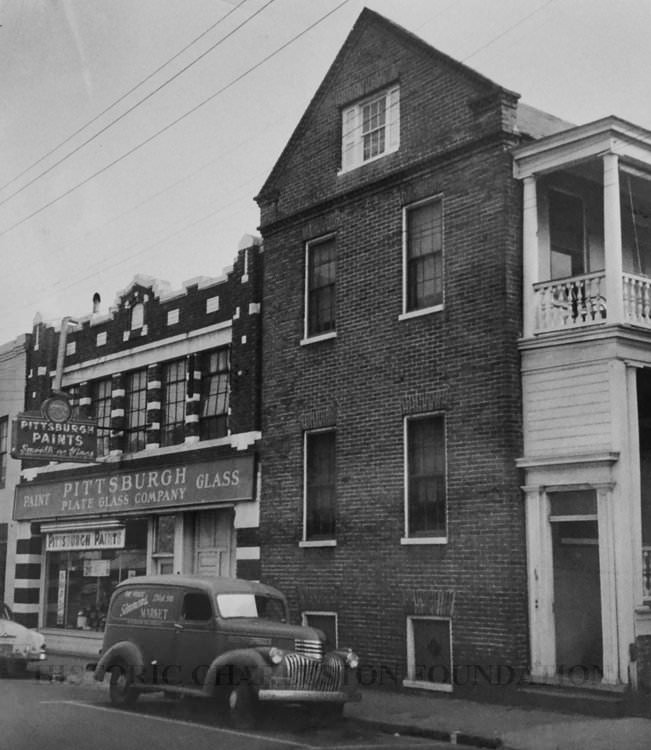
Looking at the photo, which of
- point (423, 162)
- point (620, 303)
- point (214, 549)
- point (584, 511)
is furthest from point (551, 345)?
point (214, 549)

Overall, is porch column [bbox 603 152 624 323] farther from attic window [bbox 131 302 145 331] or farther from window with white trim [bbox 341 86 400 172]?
attic window [bbox 131 302 145 331]

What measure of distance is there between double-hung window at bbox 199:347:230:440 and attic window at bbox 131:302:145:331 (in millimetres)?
2879

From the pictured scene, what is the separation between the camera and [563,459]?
1590cm

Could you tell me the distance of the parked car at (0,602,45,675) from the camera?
67.8 ft

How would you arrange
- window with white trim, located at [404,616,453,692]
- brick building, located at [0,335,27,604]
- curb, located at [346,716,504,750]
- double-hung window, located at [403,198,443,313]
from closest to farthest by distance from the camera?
curb, located at [346,716,504,750] → window with white trim, located at [404,616,453,692] → double-hung window, located at [403,198,443,313] → brick building, located at [0,335,27,604]

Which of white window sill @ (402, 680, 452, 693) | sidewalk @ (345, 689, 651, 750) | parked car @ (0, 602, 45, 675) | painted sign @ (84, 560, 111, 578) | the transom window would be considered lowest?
sidewalk @ (345, 689, 651, 750)

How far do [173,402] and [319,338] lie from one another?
6.08 meters

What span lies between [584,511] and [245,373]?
29.1 feet

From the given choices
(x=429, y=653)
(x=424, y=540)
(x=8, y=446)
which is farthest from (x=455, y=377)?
(x=8, y=446)

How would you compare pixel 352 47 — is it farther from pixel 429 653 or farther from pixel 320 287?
pixel 429 653

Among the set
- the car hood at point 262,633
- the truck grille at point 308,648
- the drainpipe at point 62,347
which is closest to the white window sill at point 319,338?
the car hood at point 262,633

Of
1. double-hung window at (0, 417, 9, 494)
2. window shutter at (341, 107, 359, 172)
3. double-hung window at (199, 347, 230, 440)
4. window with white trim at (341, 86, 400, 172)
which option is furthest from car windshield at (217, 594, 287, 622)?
double-hung window at (0, 417, 9, 494)

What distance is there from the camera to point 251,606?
621 inches

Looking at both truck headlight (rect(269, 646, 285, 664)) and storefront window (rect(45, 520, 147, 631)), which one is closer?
truck headlight (rect(269, 646, 285, 664))
